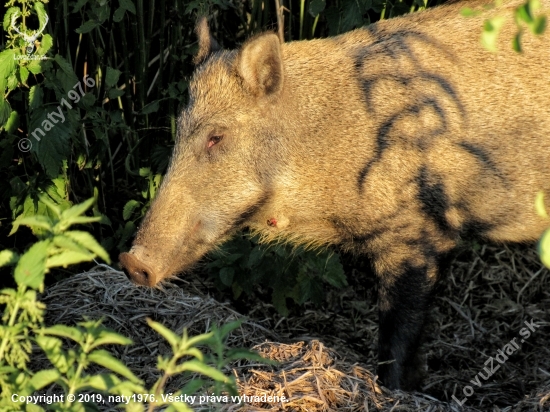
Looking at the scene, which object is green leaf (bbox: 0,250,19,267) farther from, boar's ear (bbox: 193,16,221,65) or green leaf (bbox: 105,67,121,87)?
green leaf (bbox: 105,67,121,87)

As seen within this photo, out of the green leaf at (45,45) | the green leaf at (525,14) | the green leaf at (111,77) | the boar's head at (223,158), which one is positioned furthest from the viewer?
the green leaf at (111,77)

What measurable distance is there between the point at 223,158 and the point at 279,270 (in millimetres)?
1380

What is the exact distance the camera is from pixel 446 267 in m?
4.97

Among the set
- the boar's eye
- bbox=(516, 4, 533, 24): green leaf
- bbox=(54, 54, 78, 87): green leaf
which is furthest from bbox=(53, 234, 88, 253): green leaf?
bbox=(54, 54, 78, 87): green leaf

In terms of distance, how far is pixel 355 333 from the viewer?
6.18m

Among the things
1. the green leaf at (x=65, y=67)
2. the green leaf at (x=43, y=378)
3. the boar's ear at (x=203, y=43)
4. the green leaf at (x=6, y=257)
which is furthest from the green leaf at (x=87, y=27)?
the green leaf at (x=43, y=378)

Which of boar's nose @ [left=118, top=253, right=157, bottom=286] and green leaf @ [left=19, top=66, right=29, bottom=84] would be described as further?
green leaf @ [left=19, top=66, right=29, bottom=84]

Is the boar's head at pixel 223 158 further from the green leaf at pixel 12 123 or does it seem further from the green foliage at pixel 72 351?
the green foliage at pixel 72 351

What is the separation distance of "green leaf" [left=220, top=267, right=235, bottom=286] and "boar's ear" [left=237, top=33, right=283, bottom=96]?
61.7 inches

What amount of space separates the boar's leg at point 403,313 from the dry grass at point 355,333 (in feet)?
0.50

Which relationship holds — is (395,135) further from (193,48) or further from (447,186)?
(193,48)

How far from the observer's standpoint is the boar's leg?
4816 mm

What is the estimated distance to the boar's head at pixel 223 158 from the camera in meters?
4.63

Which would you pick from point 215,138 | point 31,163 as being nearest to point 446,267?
point 215,138
